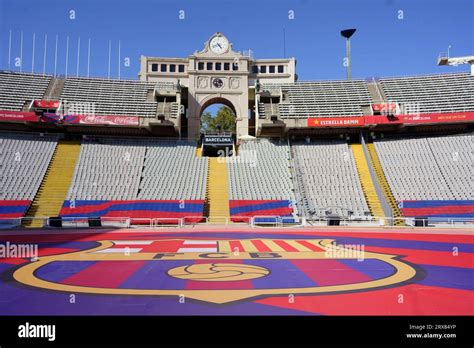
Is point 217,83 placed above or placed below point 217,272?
above

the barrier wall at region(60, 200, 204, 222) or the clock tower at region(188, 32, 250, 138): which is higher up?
the clock tower at region(188, 32, 250, 138)

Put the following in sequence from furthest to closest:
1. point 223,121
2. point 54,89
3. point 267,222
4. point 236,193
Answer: point 223,121 → point 54,89 → point 236,193 → point 267,222

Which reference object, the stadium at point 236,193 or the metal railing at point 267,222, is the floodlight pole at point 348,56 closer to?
the stadium at point 236,193

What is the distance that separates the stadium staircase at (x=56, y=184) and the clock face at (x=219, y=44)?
22.8 meters

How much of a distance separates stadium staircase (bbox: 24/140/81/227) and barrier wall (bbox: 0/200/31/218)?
1.57ft

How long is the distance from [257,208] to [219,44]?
28273mm

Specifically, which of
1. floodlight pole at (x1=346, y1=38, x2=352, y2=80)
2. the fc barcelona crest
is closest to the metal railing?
the fc barcelona crest

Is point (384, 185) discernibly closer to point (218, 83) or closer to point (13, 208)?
point (218, 83)

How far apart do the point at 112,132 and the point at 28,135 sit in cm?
920

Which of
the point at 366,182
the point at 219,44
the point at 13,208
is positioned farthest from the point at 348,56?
the point at 13,208

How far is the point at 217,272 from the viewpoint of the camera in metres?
9.30

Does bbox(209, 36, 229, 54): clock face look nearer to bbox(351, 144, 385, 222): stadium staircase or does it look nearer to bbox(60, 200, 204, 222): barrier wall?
bbox(351, 144, 385, 222): stadium staircase

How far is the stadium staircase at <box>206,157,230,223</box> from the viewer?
31859 mm

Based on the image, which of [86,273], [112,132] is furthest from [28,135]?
[86,273]
